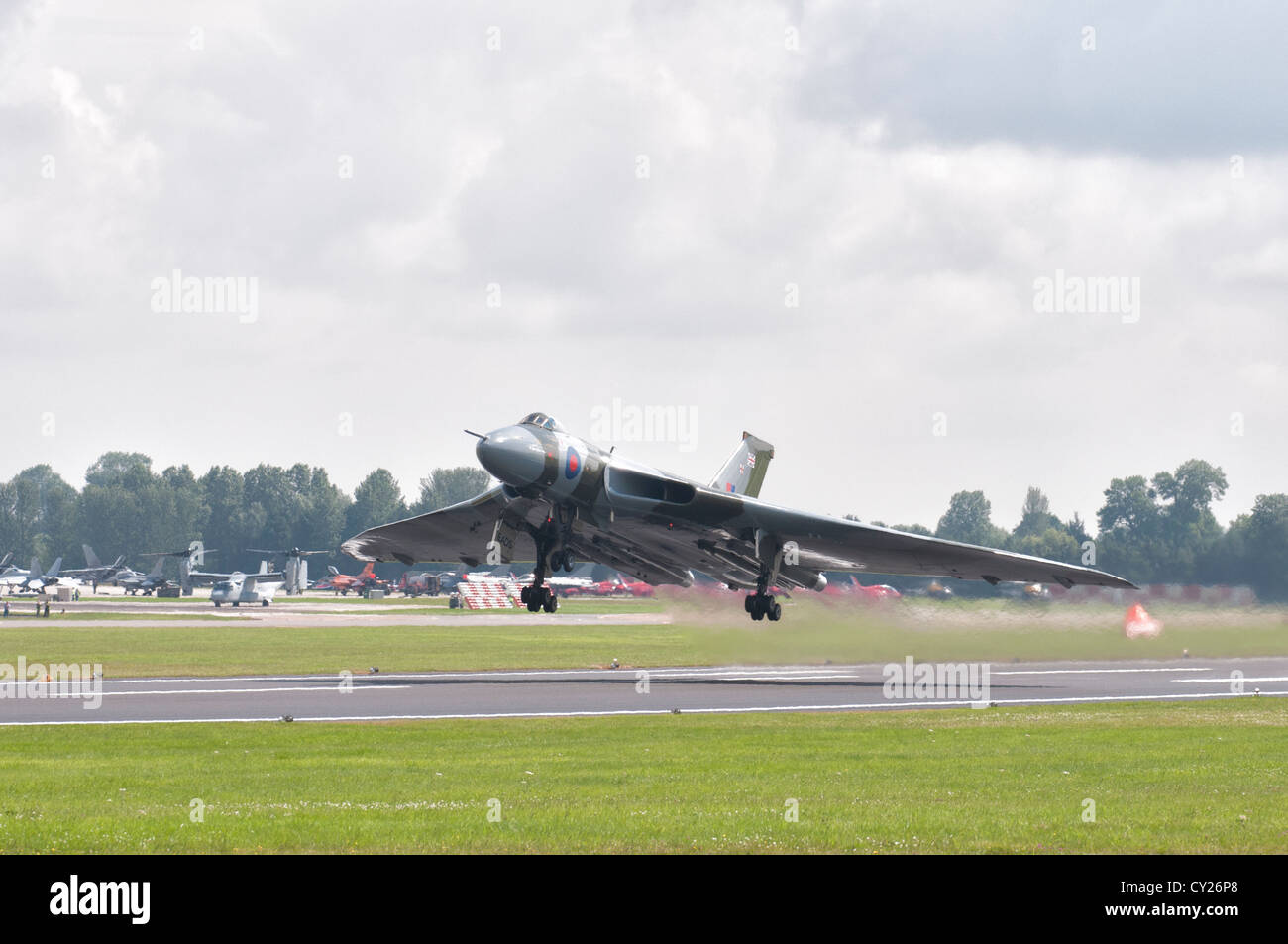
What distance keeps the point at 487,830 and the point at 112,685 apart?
23.3m

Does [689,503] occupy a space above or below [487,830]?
above

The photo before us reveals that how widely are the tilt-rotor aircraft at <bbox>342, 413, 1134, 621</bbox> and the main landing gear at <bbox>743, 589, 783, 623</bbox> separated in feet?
0.13

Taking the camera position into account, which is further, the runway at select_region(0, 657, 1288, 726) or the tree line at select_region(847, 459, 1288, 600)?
the tree line at select_region(847, 459, 1288, 600)

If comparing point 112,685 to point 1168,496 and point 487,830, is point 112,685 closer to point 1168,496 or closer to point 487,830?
point 487,830

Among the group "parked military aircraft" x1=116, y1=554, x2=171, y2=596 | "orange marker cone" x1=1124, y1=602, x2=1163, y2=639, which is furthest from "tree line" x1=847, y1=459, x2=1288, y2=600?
"parked military aircraft" x1=116, y1=554, x2=171, y2=596

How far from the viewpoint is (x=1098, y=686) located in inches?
1415

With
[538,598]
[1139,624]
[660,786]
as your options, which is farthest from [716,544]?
[660,786]

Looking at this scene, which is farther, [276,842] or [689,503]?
[689,503]

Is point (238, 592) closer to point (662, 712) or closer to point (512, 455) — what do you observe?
point (512, 455)

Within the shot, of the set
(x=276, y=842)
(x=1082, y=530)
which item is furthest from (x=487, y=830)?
(x=1082, y=530)

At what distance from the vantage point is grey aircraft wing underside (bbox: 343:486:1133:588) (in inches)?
1364

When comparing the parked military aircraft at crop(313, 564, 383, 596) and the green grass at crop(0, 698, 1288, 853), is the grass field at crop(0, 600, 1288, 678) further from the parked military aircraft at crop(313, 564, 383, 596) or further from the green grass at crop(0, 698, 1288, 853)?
the parked military aircraft at crop(313, 564, 383, 596)
